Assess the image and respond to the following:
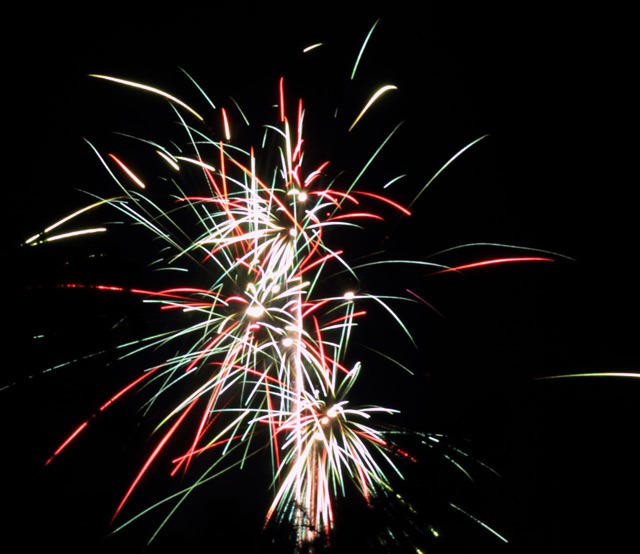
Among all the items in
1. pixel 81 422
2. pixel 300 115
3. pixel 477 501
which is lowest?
pixel 477 501

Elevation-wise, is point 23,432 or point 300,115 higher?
point 300,115

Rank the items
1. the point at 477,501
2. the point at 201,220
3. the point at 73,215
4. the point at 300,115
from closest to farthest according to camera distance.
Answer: the point at 477,501 → the point at 73,215 → the point at 201,220 → the point at 300,115

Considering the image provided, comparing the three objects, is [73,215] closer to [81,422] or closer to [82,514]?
[81,422]

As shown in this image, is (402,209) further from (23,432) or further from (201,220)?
(23,432)

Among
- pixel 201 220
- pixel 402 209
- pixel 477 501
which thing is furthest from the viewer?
pixel 201 220

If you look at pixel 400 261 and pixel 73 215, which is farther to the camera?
pixel 400 261

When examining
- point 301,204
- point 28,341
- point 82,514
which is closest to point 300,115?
point 301,204
